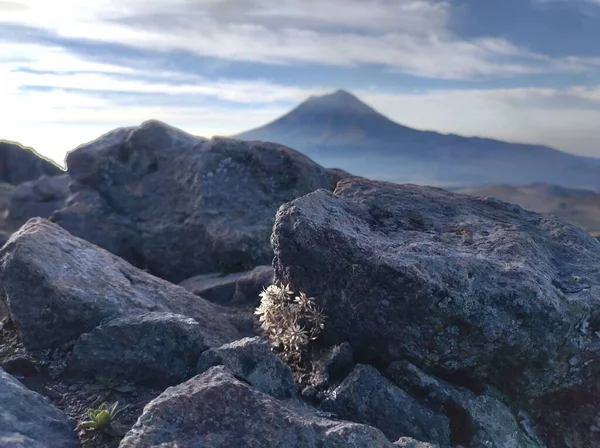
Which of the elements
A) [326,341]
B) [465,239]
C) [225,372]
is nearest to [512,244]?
[465,239]

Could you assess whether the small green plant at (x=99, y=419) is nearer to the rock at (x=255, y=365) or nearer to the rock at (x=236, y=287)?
the rock at (x=255, y=365)

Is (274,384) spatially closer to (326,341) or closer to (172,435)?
(326,341)

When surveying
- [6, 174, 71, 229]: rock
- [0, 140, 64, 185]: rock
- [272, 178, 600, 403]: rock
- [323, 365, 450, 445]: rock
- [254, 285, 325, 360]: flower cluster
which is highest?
[272, 178, 600, 403]: rock

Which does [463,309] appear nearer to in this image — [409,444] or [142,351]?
[409,444]

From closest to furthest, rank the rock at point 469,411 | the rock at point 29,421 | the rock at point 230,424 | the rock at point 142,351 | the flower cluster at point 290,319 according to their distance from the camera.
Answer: the rock at point 230,424 → the rock at point 29,421 → the rock at point 469,411 → the rock at point 142,351 → the flower cluster at point 290,319

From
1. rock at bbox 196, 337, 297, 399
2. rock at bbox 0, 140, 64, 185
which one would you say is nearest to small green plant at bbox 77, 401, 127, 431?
rock at bbox 196, 337, 297, 399

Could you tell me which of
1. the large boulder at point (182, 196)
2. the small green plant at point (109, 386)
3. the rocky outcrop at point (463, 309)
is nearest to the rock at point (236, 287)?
the large boulder at point (182, 196)

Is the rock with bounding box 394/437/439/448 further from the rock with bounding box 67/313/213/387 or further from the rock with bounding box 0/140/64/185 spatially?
the rock with bounding box 0/140/64/185
